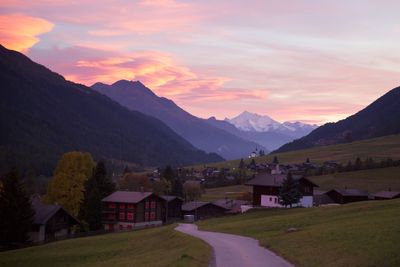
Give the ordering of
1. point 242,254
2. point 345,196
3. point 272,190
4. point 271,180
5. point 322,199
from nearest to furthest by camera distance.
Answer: point 242,254 → point 272,190 → point 271,180 → point 322,199 → point 345,196

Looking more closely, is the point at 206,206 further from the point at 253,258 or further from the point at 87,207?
the point at 253,258

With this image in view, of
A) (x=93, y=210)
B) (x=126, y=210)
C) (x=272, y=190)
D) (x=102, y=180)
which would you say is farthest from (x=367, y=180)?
(x=93, y=210)

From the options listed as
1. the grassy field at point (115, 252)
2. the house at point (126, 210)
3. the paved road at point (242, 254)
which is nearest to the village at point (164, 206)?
the house at point (126, 210)

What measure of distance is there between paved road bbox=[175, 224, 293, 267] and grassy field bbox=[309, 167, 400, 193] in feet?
383

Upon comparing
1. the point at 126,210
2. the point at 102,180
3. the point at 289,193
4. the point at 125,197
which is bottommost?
the point at 126,210

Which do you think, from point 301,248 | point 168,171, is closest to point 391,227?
point 301,248

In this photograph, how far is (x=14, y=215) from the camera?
79.7 m

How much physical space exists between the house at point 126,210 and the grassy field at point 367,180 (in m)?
75.7

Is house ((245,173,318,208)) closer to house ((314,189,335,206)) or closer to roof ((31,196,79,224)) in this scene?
house ((314,189,335,206))

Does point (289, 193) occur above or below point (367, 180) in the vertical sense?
below

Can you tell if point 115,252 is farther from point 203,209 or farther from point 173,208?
point 173,208

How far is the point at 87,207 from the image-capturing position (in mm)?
97938

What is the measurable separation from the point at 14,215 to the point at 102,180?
35.5m

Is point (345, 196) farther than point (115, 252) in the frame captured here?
Yes
